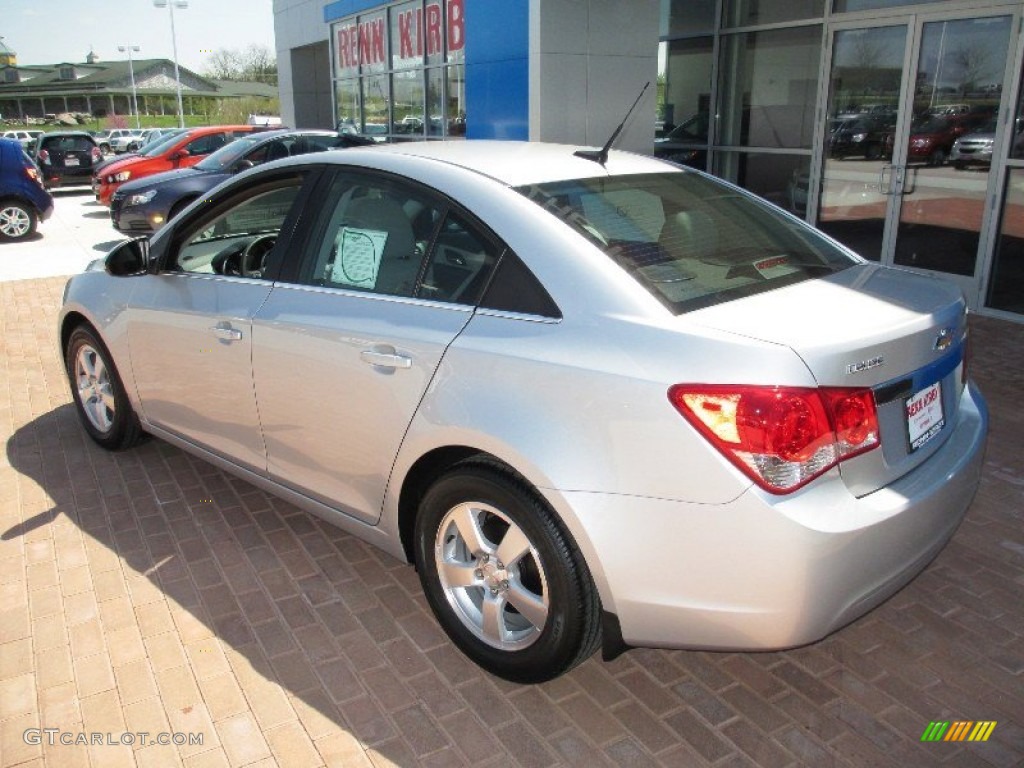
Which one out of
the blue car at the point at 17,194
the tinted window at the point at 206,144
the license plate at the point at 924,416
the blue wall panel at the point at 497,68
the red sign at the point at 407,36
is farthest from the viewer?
the tinted window at the point at 206,144

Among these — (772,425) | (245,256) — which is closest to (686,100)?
(245,256)

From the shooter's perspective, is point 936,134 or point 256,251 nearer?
point 256,251

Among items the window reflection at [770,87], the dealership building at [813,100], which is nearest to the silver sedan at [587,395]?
the dealership building at [813,100]

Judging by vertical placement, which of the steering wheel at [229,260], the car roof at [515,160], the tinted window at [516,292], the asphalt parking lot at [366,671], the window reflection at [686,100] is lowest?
the asphalt parking lot at [366,671]

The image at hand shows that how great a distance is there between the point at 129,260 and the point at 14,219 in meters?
12.1

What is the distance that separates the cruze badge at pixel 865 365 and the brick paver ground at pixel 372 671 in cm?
116

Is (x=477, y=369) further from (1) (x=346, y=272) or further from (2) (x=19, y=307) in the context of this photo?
(2) (x=19, y=307)

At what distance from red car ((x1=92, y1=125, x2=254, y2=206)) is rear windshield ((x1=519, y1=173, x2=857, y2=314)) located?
14573 millimetres

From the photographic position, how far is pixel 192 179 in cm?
1259

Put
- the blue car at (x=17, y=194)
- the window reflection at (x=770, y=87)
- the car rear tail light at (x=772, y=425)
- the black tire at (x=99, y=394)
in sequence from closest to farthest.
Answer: the car rear tail light at (x=772, y=425)
the black tire at (x=99, y=394)
the window reflection at (x=770, y=87)
the blue car at (x=17, y=194)

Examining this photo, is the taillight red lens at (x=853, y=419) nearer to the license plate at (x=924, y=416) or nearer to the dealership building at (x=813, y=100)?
the license plate at (x=924, y=416)

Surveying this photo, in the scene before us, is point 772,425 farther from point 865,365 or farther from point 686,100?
point 686,100

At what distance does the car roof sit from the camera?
3.03 meters

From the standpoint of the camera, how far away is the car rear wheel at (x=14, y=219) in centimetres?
1412
